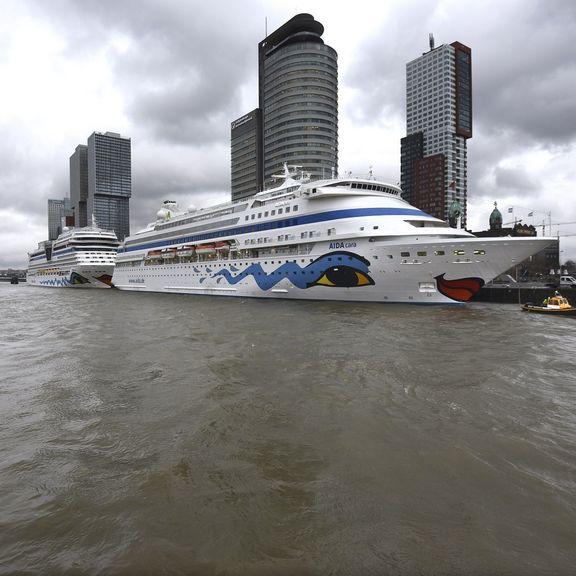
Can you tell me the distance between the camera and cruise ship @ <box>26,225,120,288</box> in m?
75.9

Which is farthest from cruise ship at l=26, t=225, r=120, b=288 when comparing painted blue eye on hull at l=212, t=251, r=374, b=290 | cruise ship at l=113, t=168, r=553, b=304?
painted blue eye on hull at l=212, t=251, r=374, b=290

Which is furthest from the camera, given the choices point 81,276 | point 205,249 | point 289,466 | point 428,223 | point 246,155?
point 246,155

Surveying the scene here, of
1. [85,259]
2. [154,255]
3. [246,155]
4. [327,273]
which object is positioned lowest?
[327,273]

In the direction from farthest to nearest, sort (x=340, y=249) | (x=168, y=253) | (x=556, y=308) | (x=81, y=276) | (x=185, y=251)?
(x=81, y=276), (x=168, y=253), (x=185, y=251), (x=340, y=249), (x=556, y=308)

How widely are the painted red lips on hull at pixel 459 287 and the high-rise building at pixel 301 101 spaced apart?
88.9 m

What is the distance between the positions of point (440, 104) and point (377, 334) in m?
208

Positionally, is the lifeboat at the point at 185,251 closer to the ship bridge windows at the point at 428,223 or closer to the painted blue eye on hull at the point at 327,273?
the painted blue eye on hull at the point at 327,273

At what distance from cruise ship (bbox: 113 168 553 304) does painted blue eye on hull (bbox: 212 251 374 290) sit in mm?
79

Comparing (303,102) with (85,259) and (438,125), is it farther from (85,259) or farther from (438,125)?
(438,125)

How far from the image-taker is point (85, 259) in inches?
2972

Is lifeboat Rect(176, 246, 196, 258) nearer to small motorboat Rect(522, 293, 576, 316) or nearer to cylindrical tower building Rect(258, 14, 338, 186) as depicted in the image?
small motorboat Rect(522, 293, 576, 316)

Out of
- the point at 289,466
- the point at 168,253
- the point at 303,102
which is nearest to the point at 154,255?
the point at 168,253

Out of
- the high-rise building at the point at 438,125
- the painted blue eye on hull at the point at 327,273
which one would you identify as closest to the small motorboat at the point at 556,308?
the painted blue eye on hull at the point at 327,273

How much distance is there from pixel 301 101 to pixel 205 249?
90.0m
